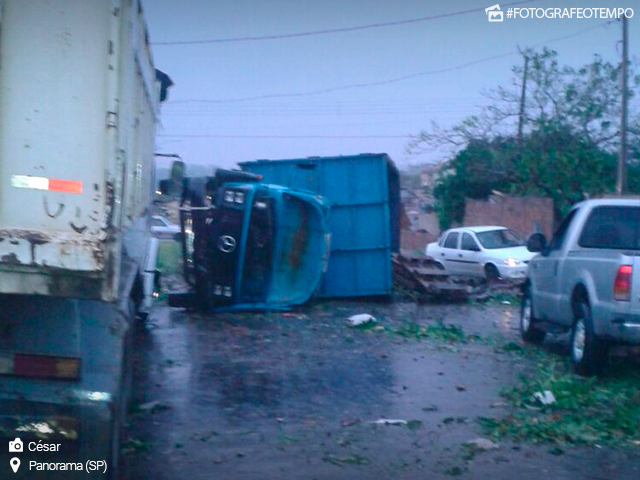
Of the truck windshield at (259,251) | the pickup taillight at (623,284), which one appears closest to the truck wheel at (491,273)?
the truck windshield at (259,251)

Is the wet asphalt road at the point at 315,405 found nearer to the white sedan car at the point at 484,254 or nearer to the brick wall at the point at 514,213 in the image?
the white sedan car at the point at 484,254

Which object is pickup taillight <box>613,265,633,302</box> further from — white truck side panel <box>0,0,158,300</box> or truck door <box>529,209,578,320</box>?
white truck side panel <box>0,0,158,300</box>

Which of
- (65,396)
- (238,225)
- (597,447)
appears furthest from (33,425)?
(238,225)

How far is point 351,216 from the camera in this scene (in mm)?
15906

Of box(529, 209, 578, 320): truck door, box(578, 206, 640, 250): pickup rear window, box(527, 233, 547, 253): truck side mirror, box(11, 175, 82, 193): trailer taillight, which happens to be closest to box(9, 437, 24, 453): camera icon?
box(11, 175, 82, 193): trailer taillight

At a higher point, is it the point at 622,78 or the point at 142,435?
the point at 622,78

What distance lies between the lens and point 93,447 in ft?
14.9

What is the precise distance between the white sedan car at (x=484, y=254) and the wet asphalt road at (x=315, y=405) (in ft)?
20.5

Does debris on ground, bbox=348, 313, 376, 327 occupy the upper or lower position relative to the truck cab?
lower

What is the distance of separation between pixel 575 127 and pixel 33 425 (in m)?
23.2

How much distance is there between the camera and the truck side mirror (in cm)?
1136

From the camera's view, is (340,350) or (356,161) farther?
(356,161)

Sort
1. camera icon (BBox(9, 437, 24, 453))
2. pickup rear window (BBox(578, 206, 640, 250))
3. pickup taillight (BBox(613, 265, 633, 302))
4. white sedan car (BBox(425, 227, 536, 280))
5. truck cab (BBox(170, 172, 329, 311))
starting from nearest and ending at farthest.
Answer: camera icon (BBox(9, 437, 24, 453)), pickup taillight (BBox(613, 265, 633, 302)), pickup rear window (BBox(578, 206, 640, 250)), truck cab (BBox(170, 172, 329, 311)), white sedan car (BBox(425, 227, 536, 280))

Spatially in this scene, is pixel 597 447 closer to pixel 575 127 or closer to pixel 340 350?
pixel 340 350
